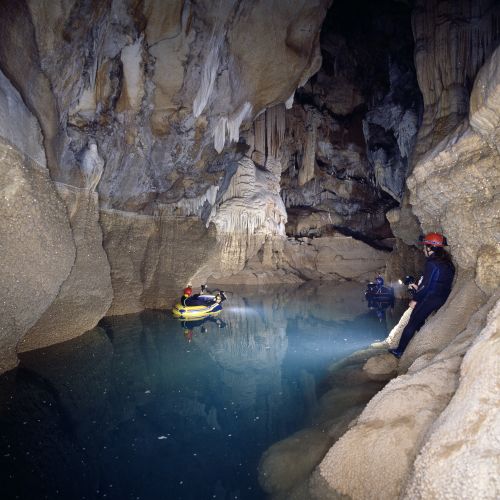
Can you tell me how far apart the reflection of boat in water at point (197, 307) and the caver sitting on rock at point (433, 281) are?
5777mm

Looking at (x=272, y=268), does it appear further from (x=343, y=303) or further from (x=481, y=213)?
(x=481, y=213)

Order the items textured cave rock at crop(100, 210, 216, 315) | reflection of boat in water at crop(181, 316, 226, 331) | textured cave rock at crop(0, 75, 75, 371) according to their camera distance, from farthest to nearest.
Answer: textured cave rock at crop(100, 210, 216, 315), reflection of boat in water at crop(181, 316, 226, 331), textured cave rock at crop(0, 75, 75, 371)

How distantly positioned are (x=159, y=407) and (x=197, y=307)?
17.7ft

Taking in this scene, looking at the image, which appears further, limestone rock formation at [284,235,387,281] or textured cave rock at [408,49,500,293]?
limestone rock formation at [284,235,387,281]

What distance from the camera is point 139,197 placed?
9750 mm

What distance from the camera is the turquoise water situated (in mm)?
2812

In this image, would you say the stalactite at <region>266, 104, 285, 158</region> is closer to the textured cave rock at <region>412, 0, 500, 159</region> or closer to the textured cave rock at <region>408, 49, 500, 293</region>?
the textured cave rock at <region>412, 0, 500, 159</region>

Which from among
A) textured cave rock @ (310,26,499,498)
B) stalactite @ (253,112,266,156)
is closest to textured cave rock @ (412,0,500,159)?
textured cave rock @ (310,26,499,498)

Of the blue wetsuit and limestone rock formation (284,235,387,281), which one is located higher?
the blue wetsuit

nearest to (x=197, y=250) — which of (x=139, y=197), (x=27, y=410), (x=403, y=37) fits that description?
(x=139, y=197)

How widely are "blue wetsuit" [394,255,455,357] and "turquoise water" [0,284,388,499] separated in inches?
58.0

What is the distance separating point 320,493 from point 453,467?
1027mm

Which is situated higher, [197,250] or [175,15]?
[175,15]

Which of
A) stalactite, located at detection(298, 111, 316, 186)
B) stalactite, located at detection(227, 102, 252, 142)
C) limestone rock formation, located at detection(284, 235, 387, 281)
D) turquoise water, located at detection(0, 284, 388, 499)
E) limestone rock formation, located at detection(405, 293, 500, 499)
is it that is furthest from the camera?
limestone rock formation, located at detection(284, 235, 387, 281)
